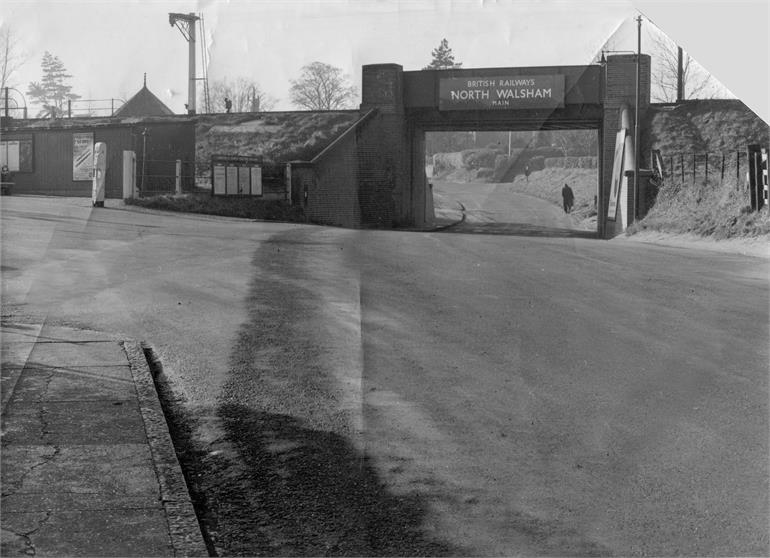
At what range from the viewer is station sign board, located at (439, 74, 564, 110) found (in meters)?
33.0

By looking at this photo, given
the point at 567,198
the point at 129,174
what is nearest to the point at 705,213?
the point at 129,174

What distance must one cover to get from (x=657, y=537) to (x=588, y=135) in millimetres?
64572

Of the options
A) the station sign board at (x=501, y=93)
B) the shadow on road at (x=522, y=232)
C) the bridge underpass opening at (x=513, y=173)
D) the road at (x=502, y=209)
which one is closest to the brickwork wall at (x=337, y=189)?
the shadow on road at (x=522, y=232)

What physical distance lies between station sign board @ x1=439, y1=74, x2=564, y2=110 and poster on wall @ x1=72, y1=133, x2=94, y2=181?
43.3 feet

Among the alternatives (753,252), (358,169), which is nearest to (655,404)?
(753,252)

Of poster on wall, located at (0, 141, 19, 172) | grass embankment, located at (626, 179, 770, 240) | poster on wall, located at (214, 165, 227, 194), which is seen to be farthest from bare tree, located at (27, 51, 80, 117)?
poster on wall, located at (0, 141, 19, 172)

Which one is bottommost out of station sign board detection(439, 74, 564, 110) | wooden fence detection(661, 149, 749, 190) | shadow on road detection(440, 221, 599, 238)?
shadow on road detection(440, 221, 599, 238)

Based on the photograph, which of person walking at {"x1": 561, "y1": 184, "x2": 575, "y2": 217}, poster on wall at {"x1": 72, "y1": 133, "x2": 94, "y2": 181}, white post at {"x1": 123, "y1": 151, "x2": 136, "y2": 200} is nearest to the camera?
white post at {"x1": 123, "y1": 151, "x2": 136, "y2": 200}

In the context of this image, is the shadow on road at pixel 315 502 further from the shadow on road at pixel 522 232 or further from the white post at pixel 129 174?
the shadow on road at pixel 522 232

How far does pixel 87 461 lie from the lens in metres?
5.52

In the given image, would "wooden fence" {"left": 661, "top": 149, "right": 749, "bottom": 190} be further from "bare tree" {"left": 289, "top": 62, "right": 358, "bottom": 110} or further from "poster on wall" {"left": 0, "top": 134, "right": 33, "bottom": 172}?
"poster on wall" {"left": 0, "top": 134, "right": 33, "bottom": 172}

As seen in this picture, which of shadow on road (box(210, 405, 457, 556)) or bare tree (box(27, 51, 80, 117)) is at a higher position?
bare tree (box(27, 51, 80, 117))

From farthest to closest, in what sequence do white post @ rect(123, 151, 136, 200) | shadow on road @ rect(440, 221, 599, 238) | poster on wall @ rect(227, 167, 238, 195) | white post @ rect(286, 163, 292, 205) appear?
shadow on road @ rect(440, 221, 599, 238)
white post @ rect(286, 163, 292, 205)
poster on wall @ rect(227, 167, 238, 195)
white post @ rect(123, 151, 136, 200)

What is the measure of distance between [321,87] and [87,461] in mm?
3447
